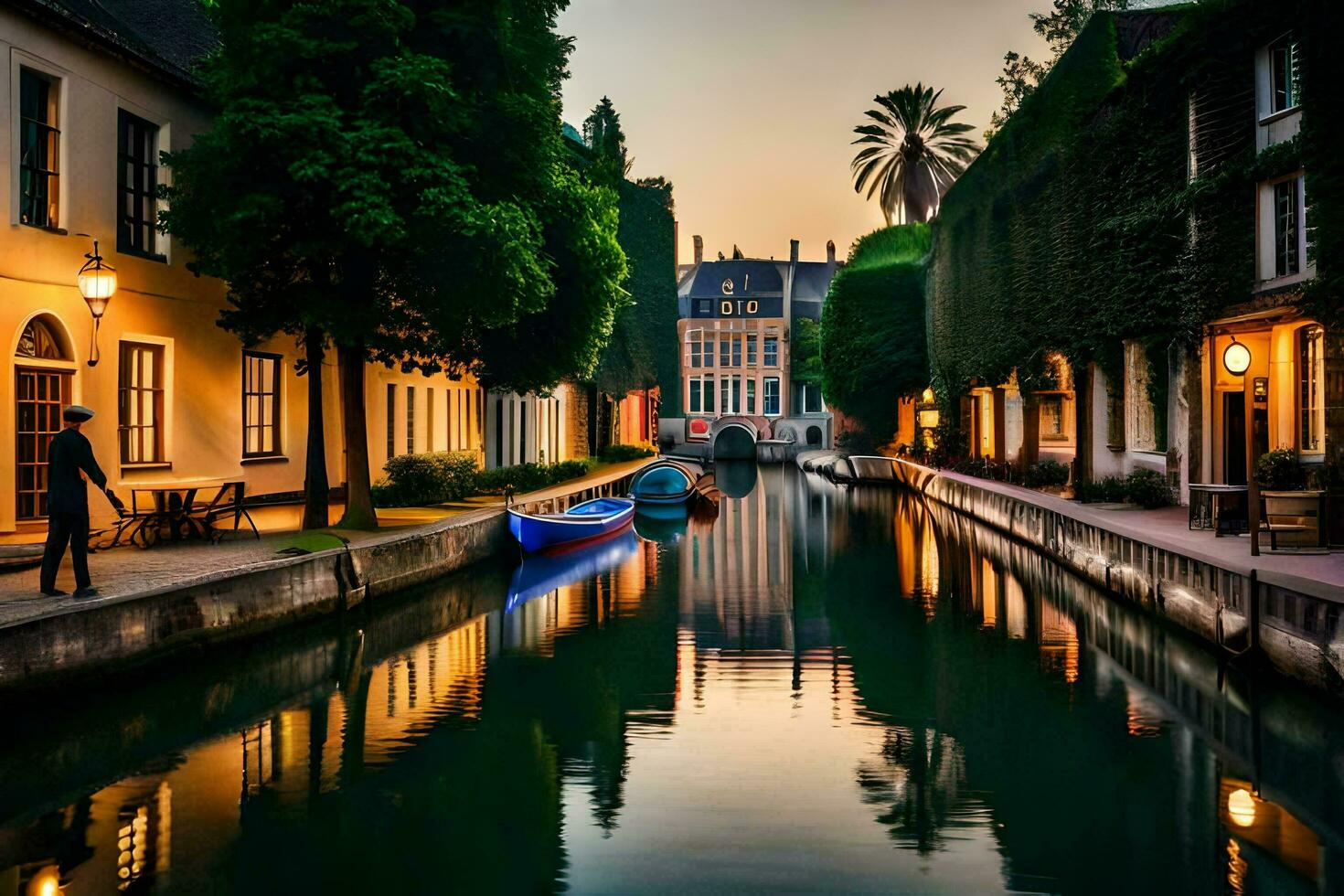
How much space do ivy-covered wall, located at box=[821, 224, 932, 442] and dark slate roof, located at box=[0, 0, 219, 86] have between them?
3766 cm

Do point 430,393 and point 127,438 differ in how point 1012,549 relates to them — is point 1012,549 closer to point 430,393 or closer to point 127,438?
point 430,393

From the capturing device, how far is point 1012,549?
24641 millimetres

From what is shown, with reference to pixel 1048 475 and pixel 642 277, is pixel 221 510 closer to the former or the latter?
pixel 1048 475

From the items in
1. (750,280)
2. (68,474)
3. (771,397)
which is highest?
(750,280)

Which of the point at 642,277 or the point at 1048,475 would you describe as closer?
the point at 1048,475

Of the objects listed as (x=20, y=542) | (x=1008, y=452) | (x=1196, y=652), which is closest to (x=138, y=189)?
(x=20, y=542)

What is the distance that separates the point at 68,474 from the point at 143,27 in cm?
1186

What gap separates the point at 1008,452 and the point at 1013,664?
31.6m

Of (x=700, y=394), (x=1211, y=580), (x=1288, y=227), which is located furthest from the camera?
(x=700, y=394)

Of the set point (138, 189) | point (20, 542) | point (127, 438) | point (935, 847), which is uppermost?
point (138, 189)

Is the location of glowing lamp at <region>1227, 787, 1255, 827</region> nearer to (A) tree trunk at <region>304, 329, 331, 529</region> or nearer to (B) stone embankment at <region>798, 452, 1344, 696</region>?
(B) stone embankment at <region>798, 452, 1344, 696</region>

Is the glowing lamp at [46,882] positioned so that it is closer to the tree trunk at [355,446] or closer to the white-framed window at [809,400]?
the tree trunk at [355,446]

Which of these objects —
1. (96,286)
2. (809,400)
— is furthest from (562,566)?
(809,400)

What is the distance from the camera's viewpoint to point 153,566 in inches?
545
